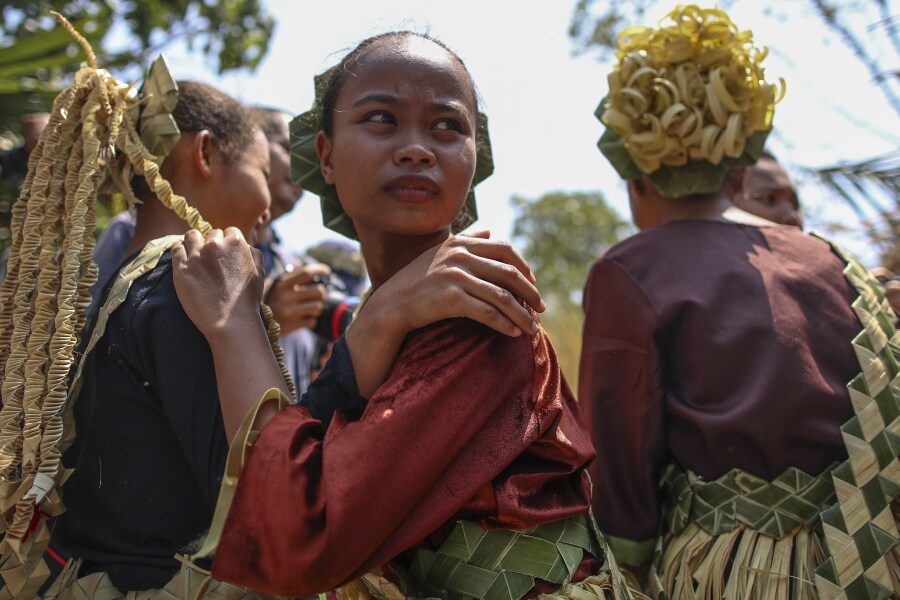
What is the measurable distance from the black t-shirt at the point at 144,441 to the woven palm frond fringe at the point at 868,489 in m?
1.51

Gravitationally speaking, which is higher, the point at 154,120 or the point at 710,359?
the point at 154,120

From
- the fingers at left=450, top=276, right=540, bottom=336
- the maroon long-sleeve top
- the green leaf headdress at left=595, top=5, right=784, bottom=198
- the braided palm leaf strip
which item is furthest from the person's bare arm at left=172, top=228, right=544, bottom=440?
the green leaf headdress at left=595, top=5, right=784, bottom=198

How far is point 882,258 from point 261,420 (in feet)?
12.5

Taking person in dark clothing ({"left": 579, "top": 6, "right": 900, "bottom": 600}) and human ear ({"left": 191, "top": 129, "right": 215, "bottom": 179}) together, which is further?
human ear ({"left": 191, "top": 129, "right": 215, "bottom": 179})

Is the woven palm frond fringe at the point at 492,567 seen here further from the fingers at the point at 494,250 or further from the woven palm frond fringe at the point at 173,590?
the fingers at the point at 494,250

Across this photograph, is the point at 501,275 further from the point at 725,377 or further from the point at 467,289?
the point at 725,377

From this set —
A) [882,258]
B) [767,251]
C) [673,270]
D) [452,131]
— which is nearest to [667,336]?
[673,270]

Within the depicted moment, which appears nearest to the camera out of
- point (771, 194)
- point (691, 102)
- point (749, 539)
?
point (749, 539)

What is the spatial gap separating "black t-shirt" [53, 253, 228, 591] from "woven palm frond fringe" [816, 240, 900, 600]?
1.51 meters

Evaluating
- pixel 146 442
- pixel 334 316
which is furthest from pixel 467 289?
pixel 334 316

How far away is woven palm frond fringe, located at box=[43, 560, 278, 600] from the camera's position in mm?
1772

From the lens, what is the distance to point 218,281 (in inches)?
71.7

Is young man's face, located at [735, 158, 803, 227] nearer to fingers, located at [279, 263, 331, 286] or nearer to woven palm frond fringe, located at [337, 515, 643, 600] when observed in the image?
fingers, located at [279, 263, 331, 286]

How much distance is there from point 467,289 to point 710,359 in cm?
107
